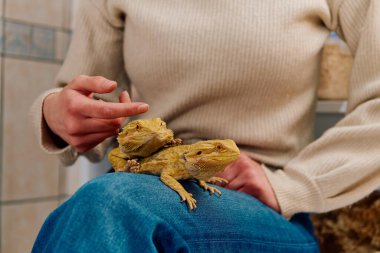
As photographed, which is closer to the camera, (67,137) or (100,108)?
(100,108)

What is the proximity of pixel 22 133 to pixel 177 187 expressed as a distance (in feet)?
2.24

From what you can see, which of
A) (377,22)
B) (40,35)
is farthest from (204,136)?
(40,35)

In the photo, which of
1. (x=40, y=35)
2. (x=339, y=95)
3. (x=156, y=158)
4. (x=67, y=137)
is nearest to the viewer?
(x=156, y=158)

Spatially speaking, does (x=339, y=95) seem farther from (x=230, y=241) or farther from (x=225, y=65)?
(x=230, y=241)

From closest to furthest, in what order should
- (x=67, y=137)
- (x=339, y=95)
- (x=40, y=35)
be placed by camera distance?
1. (x=67, y=137)
2. (x=339, y=95)
3. (x=40, y=35)

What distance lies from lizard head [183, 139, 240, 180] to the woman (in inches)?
3.5

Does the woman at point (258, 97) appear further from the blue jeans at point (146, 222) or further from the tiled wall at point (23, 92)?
the tiled wall at point (23, 92)

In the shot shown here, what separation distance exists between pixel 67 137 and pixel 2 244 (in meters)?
0.54

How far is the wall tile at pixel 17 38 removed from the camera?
0.99 m

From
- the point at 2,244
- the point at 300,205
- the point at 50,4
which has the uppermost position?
the point at 50,4

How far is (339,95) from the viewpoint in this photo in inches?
32.9

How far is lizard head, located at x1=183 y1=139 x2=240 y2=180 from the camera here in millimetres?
435

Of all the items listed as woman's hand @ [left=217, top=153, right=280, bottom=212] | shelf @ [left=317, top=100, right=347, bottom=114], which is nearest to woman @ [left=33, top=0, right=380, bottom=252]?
woman's hand @ [left=217, top=153, right=280, bottom=212]

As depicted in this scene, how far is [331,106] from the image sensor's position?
0.84 meters
